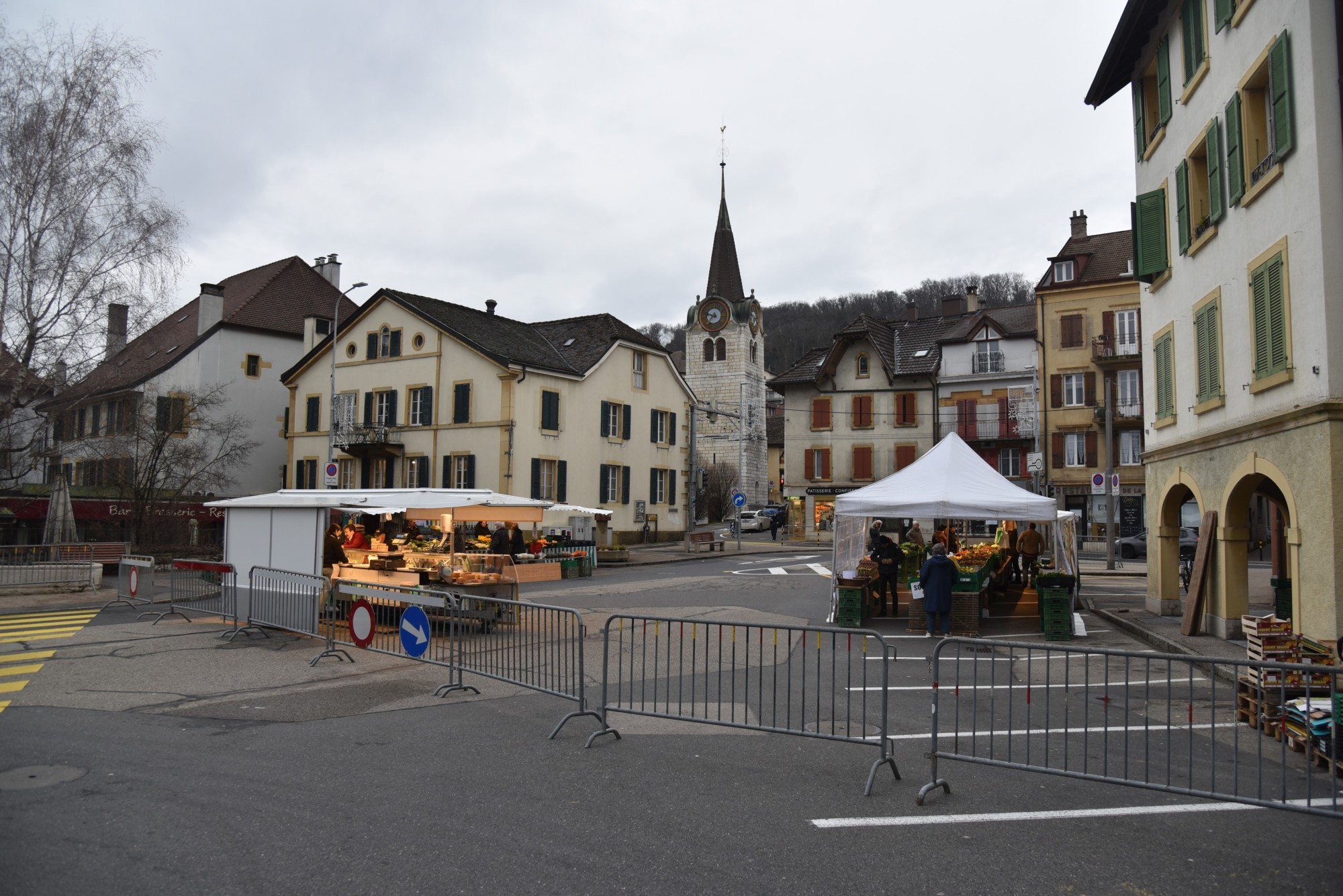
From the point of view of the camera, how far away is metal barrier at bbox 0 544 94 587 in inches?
782

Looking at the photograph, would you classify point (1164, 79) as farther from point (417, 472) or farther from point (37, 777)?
point (417, 472)

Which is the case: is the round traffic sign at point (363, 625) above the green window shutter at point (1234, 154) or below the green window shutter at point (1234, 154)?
below

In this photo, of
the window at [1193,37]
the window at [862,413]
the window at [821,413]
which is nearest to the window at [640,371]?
the window at [821,413]

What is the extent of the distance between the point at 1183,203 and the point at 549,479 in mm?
27551

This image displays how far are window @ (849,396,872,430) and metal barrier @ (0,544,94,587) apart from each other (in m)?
38.3

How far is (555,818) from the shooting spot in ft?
18.1

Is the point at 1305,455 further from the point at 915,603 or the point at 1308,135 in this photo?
the point at 915,603

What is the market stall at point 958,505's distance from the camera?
48.3ft

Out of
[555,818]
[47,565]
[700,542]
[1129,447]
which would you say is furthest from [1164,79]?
[1129,447]

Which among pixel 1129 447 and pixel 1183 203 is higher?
pixel 1183 203

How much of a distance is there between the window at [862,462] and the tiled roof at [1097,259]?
12.3 meters

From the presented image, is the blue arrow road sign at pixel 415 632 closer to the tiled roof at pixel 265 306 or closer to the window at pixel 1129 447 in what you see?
the tiled roof at pixel 265 306

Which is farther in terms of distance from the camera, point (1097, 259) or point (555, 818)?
point (1097, 259)

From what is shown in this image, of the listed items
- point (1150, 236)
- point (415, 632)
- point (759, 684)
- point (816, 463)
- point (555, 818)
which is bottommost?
point (555, 818)
